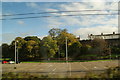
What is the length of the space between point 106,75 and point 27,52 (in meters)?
26.6

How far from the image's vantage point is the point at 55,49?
1292 inches

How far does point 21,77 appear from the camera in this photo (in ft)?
24.5

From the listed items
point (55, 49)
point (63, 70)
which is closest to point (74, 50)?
point (55, 49)

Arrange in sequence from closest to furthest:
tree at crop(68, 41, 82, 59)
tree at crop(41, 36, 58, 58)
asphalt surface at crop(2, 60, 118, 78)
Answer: asphalt surface at crop(2, 60, 118, 78)
tree at crop(41, 36, 58, 58)
tree at crop(68, 41, 82, 59)

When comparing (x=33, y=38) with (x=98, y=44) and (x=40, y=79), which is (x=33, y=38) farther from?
(x=40, y=79)

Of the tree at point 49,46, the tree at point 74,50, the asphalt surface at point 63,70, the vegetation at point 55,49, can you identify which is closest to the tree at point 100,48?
the vegetation at point 55,49

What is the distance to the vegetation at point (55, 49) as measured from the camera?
32594 millimetres

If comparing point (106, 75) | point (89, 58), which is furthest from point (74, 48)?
point (106, 75)

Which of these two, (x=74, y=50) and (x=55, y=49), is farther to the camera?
(x=74, y=50)

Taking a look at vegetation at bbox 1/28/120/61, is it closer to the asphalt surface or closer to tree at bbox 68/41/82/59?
tree at bbox 68/41/82/59

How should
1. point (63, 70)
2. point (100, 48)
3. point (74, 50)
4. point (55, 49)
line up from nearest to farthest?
point (63, 70) < point (55, 49) < point (74, 50) < point (100, 48)

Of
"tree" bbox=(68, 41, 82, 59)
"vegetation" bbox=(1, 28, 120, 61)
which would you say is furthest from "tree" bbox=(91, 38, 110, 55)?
"tree" bbox=(68, 41, 82, 59)

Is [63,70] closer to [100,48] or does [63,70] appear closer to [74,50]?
[74,50]

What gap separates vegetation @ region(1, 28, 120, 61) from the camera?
32.6 m
